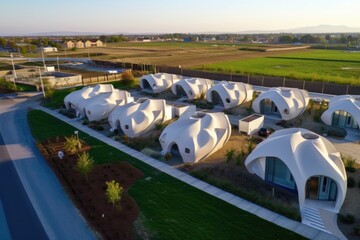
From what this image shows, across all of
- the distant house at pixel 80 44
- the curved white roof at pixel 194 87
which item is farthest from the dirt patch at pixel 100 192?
the distant house at pixel 80 44

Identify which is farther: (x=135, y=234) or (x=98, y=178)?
(x=98, y=178)

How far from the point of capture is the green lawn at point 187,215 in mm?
16422

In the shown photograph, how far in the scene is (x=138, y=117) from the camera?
3188 cm

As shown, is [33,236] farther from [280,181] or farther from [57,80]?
[57,80]

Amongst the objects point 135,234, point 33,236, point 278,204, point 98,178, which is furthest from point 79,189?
point 278,204

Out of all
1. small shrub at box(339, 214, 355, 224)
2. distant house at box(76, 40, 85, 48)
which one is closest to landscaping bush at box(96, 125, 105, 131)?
small shrub at box(339, 214, 355, 224)

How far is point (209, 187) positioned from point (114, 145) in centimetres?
1259

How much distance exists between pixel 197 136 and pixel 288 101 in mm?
15794

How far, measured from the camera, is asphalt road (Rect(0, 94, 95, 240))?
17.3 m

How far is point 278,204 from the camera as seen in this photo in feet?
63.3

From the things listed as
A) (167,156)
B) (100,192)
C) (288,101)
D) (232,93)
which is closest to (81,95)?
(167,156)

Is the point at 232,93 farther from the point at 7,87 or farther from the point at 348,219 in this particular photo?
the point at 7,87

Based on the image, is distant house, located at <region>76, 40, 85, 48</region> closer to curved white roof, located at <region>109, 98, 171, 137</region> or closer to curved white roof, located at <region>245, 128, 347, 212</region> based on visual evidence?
curved white roof, located at <region>109, 98, 171, 137</region>

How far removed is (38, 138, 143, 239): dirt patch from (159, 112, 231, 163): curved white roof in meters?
4.30
